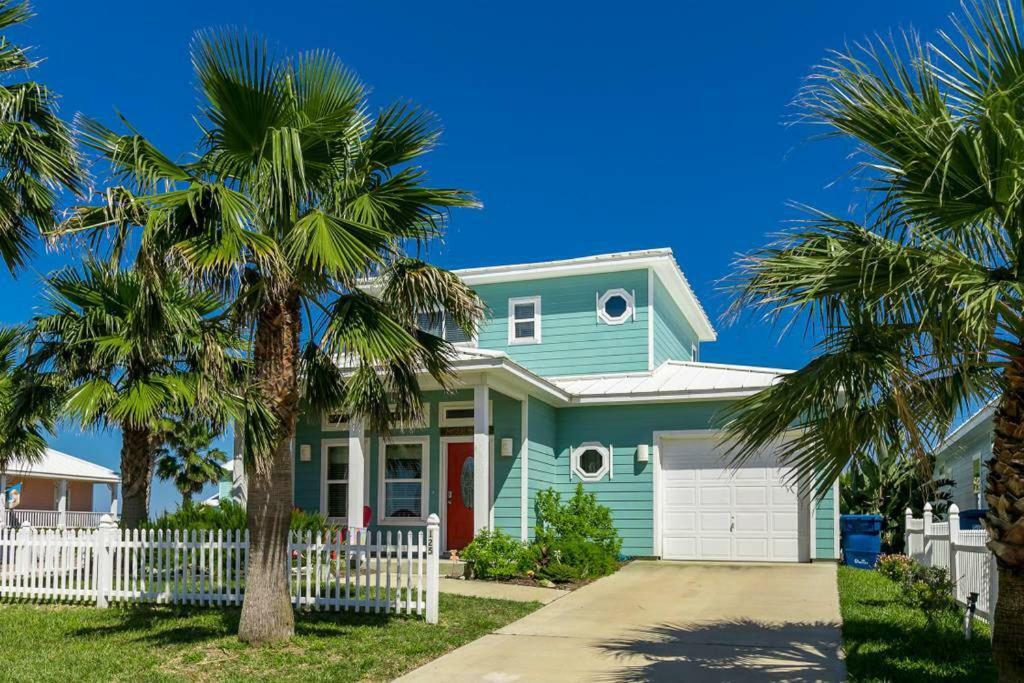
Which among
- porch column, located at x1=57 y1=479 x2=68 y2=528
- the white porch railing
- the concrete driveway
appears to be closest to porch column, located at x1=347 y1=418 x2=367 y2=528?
the concrete driveway

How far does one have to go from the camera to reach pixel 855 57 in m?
6.18

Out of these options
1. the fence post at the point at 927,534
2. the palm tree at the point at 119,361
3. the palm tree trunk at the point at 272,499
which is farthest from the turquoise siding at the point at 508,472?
the palm tree trunk at the point at 272,499

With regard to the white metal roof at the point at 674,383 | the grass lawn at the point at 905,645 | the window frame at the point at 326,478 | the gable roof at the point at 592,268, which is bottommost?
the grass lawn at the point at 905,645

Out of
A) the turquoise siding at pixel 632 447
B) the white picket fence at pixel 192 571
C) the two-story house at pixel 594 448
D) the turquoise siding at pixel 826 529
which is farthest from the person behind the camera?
the turquoise siding at pixel 632 447

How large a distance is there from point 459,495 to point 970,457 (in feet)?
38.9

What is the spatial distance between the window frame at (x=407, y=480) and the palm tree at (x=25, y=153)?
7.81 metres

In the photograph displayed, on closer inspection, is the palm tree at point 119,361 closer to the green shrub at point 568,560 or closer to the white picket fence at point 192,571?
the white picket fence at point 192,571

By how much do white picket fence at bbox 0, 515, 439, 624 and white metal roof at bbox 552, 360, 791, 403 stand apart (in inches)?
232

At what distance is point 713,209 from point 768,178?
7.80 m

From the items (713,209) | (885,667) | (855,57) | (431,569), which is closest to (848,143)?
(855,57)

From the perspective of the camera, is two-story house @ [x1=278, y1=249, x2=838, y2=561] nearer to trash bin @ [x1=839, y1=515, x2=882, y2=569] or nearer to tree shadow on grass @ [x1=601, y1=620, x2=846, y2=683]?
trash bin @ [x1=839, y1=515, x2=882, y2=569]

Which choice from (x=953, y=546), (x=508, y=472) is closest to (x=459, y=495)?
(x=508, y=472)

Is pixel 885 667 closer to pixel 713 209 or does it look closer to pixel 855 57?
pixel 855 57

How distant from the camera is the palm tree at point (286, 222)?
8336 millimetres
